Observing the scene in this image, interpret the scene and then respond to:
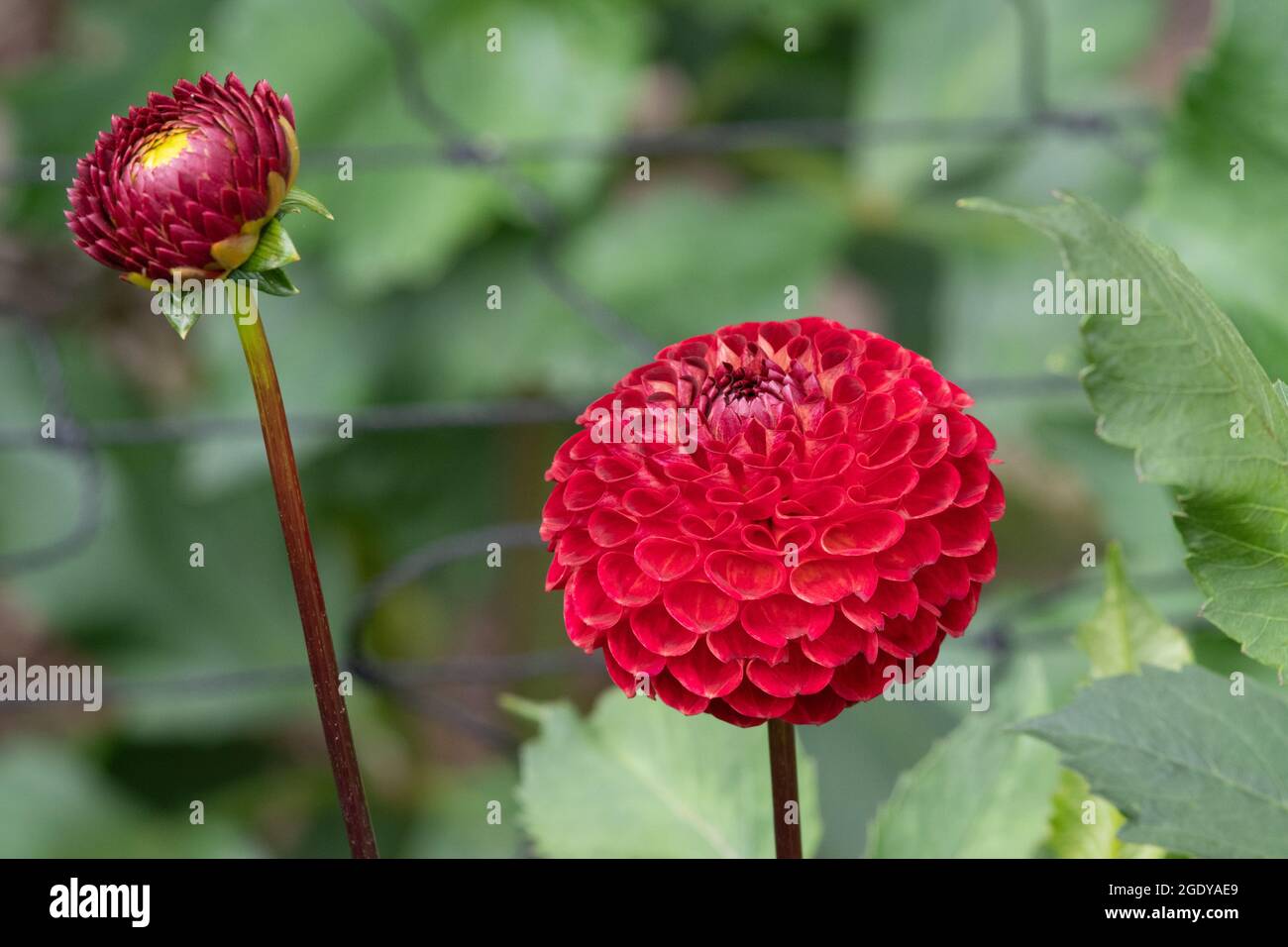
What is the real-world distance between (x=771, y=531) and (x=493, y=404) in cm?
53

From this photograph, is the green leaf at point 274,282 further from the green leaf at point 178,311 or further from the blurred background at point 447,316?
the blurred background at point 447,316

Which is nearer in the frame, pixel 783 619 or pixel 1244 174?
pixel 783 619

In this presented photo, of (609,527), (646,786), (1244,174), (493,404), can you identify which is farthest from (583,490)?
(493,404)

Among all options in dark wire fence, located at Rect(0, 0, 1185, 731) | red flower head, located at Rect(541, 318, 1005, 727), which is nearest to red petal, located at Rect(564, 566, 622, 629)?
red flower head, located at Rect(541, 318, 1005, 727)

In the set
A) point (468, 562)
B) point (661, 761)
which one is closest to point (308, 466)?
point (468, 562)

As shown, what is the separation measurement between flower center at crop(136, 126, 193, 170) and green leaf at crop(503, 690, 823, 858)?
0.14m

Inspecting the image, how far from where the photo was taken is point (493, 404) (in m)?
0.69

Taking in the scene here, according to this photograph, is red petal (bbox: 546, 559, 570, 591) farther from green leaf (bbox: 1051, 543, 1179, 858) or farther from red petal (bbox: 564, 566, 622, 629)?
green leaf (bbox: 1051, 543, 1179, 858)

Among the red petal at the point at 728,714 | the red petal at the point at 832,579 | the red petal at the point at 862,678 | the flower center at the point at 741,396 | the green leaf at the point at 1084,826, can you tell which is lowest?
the green leaf at the point at 1084,826

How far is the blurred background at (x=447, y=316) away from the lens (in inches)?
26.1

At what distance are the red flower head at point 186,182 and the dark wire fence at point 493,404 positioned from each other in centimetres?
13

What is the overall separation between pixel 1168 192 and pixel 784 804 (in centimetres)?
23

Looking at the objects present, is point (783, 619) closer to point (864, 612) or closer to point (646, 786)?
point (864, 612)

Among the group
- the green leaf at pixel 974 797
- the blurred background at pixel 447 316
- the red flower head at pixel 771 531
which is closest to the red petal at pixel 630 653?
the red flower head at pixel 771 531
